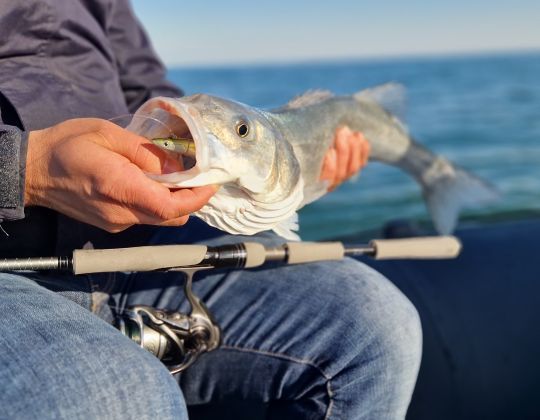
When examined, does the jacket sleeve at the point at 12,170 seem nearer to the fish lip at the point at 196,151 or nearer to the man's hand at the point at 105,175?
the man's hand at the point at 105,175

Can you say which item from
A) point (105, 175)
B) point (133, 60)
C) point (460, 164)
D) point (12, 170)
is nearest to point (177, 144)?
point (105, 175)

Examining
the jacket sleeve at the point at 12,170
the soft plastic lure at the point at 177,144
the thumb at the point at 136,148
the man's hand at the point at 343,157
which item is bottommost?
the man's hand at the point at 343,157

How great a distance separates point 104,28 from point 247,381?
118 cm

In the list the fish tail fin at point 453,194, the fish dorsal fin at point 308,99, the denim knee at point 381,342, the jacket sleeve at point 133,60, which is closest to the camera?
the denim knee at point 381,342

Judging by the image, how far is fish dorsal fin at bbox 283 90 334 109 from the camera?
2.28m

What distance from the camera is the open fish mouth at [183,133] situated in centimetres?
149

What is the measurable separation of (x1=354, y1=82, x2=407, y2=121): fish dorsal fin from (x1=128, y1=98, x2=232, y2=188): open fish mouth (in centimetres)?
144

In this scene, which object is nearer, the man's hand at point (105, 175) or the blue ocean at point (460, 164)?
the man's hand at point (105, 175)

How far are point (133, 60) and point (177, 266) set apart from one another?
41.3 inches

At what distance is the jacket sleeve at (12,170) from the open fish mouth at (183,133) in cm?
24

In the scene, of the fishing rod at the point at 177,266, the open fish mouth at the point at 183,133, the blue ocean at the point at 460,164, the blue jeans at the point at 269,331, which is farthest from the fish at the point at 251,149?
the blue ocean at the point at 460,164

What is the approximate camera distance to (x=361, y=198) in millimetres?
8469

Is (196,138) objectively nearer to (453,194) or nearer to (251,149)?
(251,149)

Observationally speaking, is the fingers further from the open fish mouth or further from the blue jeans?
the blue jeans
